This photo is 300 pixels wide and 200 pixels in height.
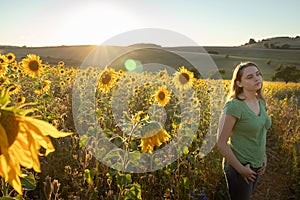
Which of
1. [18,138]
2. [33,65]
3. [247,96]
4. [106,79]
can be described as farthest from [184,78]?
[18,138]

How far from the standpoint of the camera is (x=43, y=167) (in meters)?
3.81

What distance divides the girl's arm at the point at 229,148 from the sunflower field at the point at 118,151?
1.57 ft

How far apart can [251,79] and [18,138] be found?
2.23m

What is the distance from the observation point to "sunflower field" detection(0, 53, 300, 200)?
919 mm

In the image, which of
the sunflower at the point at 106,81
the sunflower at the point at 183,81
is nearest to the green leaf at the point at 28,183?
the sunflower at the point at 106,81

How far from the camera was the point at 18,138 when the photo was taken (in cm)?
92

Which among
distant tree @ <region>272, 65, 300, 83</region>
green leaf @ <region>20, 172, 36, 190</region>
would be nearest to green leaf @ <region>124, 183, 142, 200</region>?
green leaf @ <region>20, 172, 36, 190</region>

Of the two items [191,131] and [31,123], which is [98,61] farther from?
[31,123]

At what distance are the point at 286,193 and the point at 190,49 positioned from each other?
188 feet

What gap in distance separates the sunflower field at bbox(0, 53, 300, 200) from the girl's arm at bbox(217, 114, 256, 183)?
0.48 meters

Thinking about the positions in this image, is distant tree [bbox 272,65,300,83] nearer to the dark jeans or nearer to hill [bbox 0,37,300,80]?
hill [bbox 0,37,300,80]

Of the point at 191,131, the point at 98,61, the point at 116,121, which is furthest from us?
the point at 98,61

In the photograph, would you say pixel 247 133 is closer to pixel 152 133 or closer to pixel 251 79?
pixel 251 79

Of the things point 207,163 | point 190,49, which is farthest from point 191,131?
point 190,49
